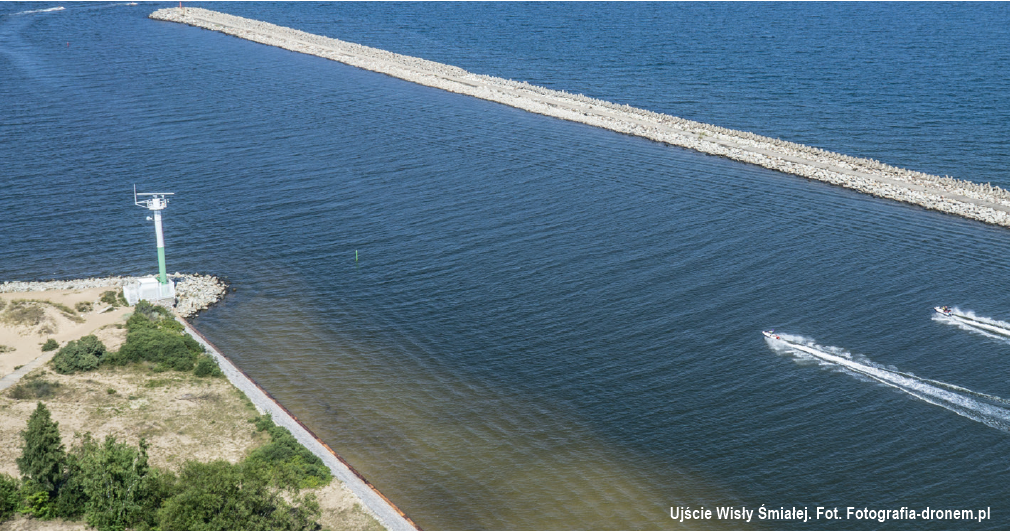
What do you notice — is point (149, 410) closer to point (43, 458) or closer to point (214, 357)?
point (214, 357)

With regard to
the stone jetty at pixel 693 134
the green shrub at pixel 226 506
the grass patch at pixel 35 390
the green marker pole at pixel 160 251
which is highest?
the stone jetty at pixel 693 134

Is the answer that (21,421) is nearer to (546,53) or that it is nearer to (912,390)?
(912,390)

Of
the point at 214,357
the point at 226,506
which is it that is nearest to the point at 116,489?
the point at 226,506

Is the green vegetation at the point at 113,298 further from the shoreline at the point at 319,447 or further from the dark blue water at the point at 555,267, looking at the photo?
the shoreline at the point at 319,447

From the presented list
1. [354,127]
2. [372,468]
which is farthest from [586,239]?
[354,127]

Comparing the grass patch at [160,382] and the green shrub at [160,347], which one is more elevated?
the green shrub at [160,347]

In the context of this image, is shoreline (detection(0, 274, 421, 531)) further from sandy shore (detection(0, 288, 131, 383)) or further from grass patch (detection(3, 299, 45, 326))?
grass patch (detection(3, 299, 45, 326))

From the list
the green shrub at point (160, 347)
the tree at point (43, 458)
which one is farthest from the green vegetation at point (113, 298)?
the tree at point (43, 458)
